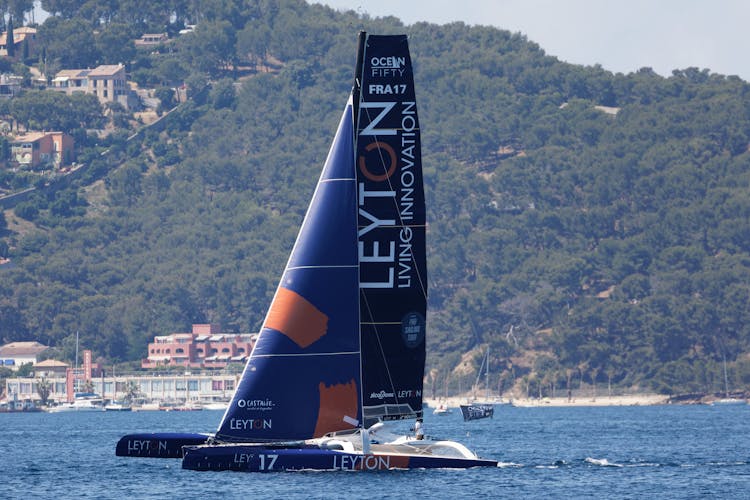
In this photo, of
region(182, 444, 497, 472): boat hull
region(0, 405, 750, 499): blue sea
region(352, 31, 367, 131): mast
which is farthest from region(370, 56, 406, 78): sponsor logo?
region(0, 405, 750, 499): blue sea

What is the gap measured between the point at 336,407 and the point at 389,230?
4.40 metres

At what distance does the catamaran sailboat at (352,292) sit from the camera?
43688 millimetres

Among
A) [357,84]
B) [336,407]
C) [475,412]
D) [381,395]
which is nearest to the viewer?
[357,84]

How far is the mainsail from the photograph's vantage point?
4369cm

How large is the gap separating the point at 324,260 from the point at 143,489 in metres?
7.66

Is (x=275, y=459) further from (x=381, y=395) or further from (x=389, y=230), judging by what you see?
(x=389, y=230)

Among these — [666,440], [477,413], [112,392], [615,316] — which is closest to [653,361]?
[615,316]

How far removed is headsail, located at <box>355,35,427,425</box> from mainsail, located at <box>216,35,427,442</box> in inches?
0.9

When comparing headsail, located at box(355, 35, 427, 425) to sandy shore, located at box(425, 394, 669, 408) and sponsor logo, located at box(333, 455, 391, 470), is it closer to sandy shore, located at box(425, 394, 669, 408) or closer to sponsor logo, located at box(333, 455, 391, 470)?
sponsor logo, located at box(333, 455, 391, 470)

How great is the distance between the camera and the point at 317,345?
1726 inches

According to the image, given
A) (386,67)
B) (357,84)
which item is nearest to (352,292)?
(357,84)

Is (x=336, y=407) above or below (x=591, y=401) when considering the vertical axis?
above

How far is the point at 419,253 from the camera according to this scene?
144 feet

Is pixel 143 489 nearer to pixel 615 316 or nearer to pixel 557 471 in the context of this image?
pixel 557 471
